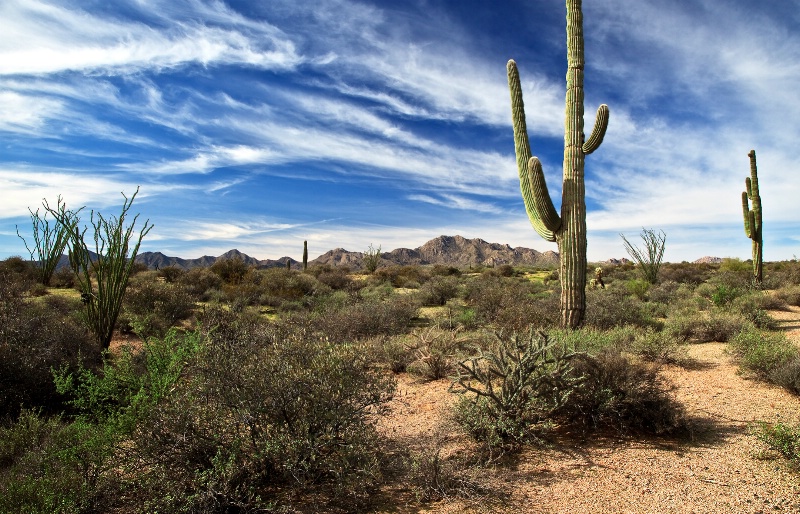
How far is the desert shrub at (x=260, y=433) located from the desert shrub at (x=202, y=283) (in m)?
14.1

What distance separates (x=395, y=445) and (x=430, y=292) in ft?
40.3

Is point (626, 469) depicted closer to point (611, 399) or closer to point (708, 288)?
point (611, 399)

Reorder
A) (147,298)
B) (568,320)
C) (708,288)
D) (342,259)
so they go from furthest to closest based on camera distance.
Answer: (342,259), (708,288), (147,298), (568,320)

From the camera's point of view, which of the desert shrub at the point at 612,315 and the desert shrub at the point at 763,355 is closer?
the desert shrub at the point at 763,355

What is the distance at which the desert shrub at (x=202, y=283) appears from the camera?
1735cm

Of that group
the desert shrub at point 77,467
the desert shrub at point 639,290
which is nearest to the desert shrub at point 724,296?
the desert shrub at point 639,290

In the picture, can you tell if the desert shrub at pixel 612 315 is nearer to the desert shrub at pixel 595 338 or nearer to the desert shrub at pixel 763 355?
the desert shrub at pixel 595 338

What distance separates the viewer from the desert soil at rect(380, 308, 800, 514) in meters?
3.76

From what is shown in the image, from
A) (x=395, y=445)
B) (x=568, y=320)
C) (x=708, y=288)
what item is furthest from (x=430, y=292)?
(x=395, y=445)

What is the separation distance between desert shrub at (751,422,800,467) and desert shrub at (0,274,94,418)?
702 centimetres

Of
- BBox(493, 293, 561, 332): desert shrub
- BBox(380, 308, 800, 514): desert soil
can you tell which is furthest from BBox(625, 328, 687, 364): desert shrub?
BBox(380, 308, 800, 514): desert soil

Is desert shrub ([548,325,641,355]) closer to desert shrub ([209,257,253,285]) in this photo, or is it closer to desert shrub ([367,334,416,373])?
desert shrub ([367,334,416,373])

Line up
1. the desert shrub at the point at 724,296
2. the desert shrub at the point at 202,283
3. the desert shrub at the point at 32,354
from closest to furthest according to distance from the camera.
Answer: the desert shrub at the point at 32,354, the desert shrub at the point at 724,296, the desert shrub at the point at 202,283

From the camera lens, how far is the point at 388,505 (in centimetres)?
388
